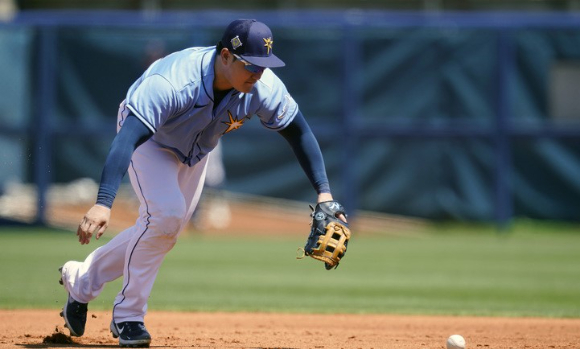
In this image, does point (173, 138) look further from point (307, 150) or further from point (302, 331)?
point (302, 331)

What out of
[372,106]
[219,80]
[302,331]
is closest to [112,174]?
[219,80]

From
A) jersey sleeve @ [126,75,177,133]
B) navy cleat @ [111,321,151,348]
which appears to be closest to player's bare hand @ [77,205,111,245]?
jersey sleeve @ [126,75,177,133]

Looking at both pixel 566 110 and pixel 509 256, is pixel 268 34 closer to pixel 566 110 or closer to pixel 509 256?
pixel 509 256

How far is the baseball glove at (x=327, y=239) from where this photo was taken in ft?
14.3

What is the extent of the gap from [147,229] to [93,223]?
66 cm

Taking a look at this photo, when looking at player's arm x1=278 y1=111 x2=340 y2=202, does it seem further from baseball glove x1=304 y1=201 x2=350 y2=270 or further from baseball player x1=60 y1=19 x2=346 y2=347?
baseball glove x1=304 y1=201 x2=350 y2=270

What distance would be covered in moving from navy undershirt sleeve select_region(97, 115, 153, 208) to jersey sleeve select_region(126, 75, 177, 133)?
0.13 ft

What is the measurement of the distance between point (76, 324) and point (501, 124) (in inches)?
347

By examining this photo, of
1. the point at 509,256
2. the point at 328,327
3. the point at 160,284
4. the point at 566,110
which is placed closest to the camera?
the point at 328,327

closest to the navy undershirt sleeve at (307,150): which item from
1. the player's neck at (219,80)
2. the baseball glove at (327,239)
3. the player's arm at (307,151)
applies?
the player's arm at (307,151)

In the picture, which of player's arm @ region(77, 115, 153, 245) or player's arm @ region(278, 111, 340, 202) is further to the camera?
player's arm @ region(278, 111, 340, 202)

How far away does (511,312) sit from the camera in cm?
648

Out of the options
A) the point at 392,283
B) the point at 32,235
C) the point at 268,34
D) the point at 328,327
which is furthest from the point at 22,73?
the point at 268,34

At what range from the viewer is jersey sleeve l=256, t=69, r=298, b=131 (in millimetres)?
4480
